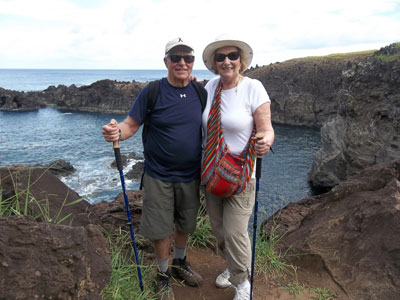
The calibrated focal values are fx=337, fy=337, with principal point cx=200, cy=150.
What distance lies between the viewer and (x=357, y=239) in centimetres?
393

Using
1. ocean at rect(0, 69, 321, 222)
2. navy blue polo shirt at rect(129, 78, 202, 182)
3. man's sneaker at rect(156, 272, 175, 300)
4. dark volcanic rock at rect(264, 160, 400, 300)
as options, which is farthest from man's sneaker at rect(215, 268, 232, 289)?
ocean at rect(0, 69, 321, 222)

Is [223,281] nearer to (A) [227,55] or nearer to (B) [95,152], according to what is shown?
(A) [227,55]

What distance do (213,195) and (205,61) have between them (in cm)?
149

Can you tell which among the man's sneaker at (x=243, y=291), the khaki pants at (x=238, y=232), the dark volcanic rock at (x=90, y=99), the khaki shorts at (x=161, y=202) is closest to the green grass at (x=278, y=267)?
the man's sneaker at (x=243, y=291)

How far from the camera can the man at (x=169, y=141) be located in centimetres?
342

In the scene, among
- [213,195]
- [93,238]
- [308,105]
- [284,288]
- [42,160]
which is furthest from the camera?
[308,105]

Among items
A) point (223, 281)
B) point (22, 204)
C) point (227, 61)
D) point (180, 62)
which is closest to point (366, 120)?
point (223, 281)

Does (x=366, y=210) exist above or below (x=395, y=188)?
below

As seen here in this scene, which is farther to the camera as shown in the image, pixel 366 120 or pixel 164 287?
pixel 366 120

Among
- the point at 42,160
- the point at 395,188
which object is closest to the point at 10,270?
the point at 395,188

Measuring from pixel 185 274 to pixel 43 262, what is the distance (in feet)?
7.22

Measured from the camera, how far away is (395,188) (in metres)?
4.00

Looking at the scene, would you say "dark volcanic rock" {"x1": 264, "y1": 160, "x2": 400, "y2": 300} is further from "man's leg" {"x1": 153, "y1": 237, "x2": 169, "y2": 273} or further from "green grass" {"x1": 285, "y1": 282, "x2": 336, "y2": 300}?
"man's leg" {"x1": 153, "y1": 237, "x2": 169, "y2": 273}

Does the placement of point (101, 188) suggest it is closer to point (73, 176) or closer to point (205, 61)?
point (73, 176)
